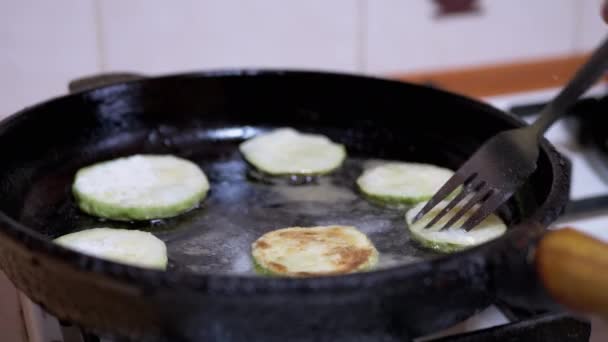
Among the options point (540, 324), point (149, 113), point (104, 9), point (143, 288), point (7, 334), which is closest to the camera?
point (143, 288)

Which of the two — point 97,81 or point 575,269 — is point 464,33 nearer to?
point 97,81

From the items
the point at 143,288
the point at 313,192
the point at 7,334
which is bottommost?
the point at 7,334

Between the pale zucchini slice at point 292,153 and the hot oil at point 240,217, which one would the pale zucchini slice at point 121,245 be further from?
the pale zucchini slice at point 292,153

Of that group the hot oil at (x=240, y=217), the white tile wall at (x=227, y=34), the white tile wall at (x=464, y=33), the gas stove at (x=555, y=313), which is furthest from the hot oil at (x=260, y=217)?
the white tile wall at (x=464, y=33)

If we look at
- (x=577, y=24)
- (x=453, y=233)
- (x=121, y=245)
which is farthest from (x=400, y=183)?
(x=577, y=24)

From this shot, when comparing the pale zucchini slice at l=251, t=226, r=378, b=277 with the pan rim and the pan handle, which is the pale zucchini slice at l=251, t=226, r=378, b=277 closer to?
the pan rim

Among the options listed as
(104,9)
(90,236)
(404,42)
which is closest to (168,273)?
(90,236)

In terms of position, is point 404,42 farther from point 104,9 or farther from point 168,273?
point 168,273
